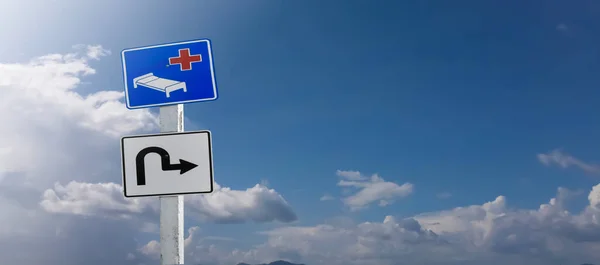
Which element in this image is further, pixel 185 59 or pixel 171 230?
pixel 185 59

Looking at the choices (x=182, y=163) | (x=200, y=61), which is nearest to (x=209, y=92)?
(x=200, y=61)

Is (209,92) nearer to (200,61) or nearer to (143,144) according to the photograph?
(200,61)

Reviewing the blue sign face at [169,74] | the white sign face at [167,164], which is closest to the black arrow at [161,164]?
the white sign face at [167,164]

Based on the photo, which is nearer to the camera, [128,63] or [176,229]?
[176,229]

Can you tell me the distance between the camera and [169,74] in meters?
6.14

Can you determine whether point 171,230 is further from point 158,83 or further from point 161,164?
point 158,83

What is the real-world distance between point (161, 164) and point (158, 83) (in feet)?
2.99

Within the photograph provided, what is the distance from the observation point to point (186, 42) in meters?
6.22

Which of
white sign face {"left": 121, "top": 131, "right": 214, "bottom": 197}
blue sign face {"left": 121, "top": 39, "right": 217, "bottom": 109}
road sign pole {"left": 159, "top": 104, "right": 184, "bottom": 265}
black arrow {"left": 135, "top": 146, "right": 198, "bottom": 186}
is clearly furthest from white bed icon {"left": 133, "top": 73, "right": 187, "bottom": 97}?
road sign pole {"left": 159, "top": 104, "right": 184, "bottom": 265}

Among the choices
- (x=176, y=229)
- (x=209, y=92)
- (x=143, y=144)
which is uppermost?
(x=209, y=92)

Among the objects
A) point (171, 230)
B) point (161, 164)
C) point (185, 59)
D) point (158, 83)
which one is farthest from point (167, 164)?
point (185, 59)

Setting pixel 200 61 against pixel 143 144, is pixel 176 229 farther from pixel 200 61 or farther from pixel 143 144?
pixel 200 61

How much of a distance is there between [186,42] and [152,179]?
1524 millimetres

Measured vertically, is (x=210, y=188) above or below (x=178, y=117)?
below
